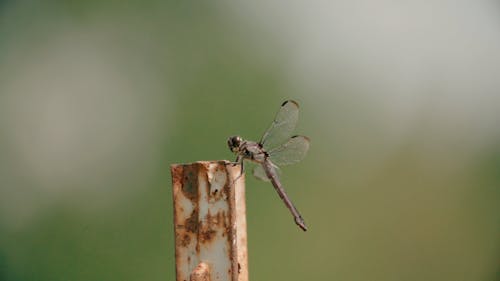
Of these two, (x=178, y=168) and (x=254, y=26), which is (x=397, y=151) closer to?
(x=254, y=26)

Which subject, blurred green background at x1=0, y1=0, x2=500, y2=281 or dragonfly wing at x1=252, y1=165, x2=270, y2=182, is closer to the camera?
dragonfly wing at x1=252, y1=165, x2=270, y2=182

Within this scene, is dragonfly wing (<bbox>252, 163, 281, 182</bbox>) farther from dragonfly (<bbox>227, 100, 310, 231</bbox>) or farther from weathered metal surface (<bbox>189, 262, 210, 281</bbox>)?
weathered metal surface (<bbox>189, 262, 210, 281</bbox>)

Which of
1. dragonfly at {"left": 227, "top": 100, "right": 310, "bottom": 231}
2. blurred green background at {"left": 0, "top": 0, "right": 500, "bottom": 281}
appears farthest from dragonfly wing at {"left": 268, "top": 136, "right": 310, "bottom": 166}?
blurred green background at {"left": 0, "top": 0, "right": 500, "bottom": 281}

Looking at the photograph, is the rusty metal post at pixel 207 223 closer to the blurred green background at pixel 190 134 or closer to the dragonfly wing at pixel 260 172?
the dragonfly wing at pixel 260 172

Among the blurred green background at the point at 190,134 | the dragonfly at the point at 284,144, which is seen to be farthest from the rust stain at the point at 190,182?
the blurred green background at the point at 190,134

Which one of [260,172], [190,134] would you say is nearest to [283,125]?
[260,172]

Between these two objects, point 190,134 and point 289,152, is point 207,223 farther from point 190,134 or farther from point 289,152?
point 190,134
